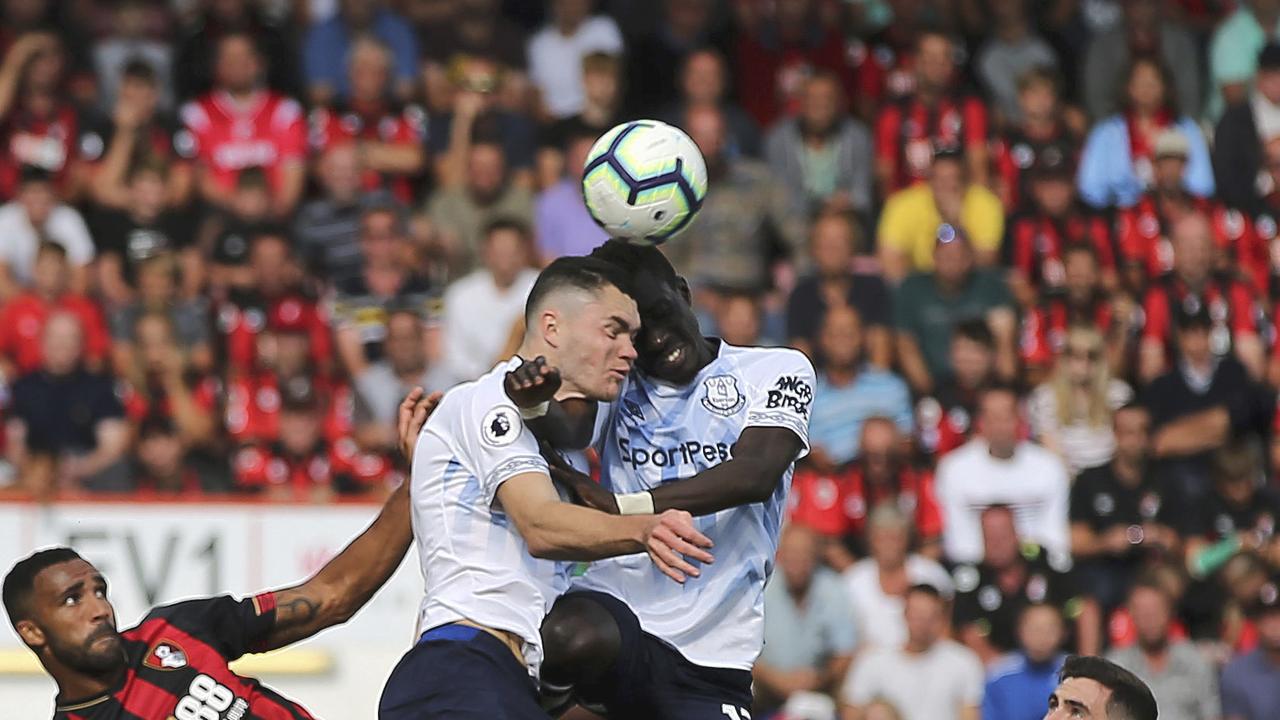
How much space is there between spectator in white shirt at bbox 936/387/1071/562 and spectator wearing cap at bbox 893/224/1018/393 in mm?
860

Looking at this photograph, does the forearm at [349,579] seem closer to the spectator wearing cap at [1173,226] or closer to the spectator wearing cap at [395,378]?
the spectator wearing cap at [395,378]

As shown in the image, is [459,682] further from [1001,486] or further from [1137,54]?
[1137,54]

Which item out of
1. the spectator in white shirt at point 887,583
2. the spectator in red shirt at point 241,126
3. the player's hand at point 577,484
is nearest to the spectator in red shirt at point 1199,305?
the spectator in white shirt at point 887,583

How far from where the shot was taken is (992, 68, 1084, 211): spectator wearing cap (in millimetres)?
15445

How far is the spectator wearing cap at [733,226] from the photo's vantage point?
14523mm

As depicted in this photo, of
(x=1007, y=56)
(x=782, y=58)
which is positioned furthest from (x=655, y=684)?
(x=1007, y=56)

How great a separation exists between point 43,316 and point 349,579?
256 inches

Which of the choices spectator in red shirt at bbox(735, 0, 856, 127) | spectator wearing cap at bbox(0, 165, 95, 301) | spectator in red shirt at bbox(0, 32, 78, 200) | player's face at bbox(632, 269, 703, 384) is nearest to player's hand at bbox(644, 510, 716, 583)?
player's face at bbox(632, 269, 703, 384)

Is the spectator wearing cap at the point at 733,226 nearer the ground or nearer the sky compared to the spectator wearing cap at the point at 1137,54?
nearer the ground

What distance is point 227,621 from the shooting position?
24.8 ft

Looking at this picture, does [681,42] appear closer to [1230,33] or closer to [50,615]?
[1230,33]

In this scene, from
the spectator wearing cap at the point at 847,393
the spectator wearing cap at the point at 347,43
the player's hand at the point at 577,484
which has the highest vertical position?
the spectator wearing cap at the point at 347,43

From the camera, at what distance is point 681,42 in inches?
643

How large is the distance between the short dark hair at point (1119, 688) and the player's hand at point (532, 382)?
2.11m
